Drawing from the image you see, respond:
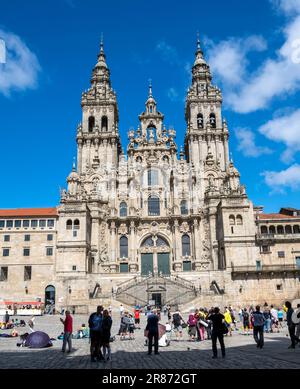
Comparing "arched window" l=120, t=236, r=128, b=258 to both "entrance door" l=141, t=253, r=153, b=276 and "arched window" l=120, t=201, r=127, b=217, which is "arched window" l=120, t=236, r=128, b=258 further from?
"arched window" l=120, t=201, r=127, b=217

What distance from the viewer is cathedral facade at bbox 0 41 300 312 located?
49406mm

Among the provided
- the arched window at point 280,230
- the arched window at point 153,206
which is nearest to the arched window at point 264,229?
the arched window at point 280,230

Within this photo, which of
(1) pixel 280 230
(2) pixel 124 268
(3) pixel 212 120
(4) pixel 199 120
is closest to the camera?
(2) pixel 124 268

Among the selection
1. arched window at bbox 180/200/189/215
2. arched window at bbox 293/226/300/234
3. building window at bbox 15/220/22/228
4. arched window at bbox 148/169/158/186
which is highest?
arched window at bbox 148/169/158/186

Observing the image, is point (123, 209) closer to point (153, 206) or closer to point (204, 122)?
point (153, 206)

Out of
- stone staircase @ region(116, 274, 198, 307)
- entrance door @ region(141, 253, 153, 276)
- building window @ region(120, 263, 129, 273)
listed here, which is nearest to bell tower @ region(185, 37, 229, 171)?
entrance door @ region(141, 253, 153, 276)

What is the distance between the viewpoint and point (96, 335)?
42.4 ft

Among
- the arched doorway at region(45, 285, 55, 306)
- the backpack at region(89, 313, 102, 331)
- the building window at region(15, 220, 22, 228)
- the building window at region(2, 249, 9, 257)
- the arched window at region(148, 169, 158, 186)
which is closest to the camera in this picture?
the backpack at region(89, 313, 102, 331)

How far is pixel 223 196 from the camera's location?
54188mm

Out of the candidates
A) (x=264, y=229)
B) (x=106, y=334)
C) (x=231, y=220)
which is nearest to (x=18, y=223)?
(x=231, y=220)

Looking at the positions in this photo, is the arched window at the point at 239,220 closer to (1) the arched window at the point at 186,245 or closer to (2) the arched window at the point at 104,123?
(1) the arched window at the point at 186,245

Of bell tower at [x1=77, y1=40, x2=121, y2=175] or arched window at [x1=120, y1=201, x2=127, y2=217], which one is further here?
bell tower at [x1=77, y1=40, x2=121, y2=175]

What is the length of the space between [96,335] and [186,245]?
45.5 metres
